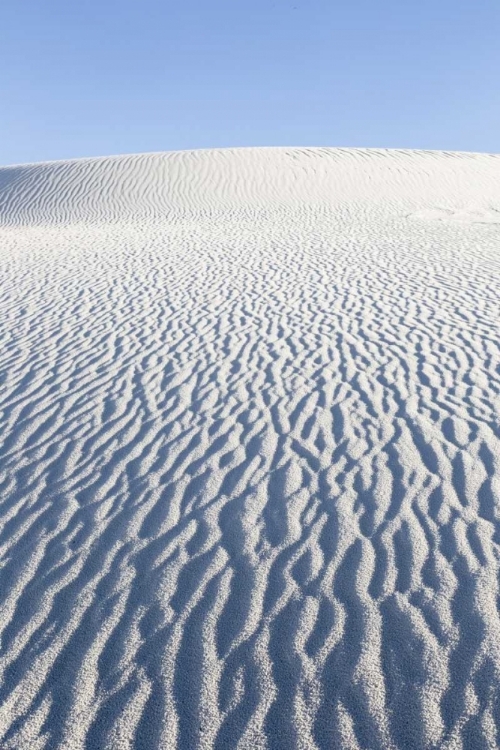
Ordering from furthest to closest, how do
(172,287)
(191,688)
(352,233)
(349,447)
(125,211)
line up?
(125,211), (352,233), (172,287), (349,447), (191,688)

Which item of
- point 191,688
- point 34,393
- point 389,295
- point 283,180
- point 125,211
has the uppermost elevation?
point 283,180

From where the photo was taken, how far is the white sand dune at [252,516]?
3.18 metres

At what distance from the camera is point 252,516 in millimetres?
4664

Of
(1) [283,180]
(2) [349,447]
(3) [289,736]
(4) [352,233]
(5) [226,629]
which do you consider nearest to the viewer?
(3) [289,736]

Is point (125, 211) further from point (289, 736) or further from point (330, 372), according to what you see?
point (289, 736)

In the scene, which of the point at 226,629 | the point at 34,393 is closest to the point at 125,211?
the point at 34,393

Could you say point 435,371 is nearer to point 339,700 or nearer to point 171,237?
point 339,700

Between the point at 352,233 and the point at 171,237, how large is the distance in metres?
5.32

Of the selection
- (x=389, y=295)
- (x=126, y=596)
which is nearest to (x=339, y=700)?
(x=126, y=596)

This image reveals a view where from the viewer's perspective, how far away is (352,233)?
18125mm

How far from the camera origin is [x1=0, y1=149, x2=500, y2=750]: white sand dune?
3.18m

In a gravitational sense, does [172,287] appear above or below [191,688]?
above

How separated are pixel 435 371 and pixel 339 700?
4739mm

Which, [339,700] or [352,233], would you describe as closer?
[339,700]
